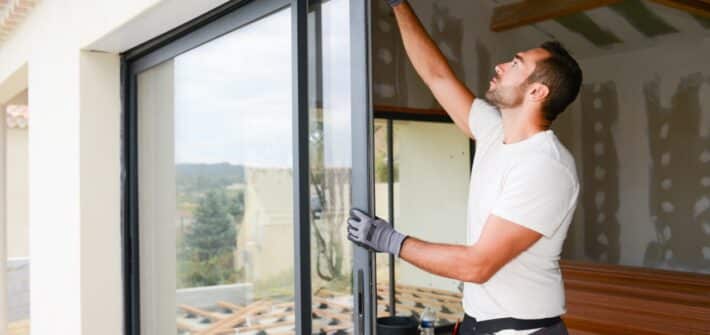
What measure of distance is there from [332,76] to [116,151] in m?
1.64

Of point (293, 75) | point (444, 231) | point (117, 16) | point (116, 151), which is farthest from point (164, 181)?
point (444, 231)

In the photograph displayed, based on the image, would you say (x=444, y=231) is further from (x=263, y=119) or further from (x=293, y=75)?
(x=293, y=75)

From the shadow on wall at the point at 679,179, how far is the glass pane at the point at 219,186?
508cm

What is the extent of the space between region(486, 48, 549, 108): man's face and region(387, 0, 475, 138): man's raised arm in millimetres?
211

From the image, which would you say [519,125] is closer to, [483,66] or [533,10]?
[533,10]

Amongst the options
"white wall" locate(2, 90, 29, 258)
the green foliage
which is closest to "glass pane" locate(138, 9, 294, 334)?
the green foliage

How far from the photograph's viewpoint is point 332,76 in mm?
1862

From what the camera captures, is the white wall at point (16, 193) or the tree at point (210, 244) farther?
the white wall at point (16, 193)

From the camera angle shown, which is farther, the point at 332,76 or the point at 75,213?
the point at 75,213

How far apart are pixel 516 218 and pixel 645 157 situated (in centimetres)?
550

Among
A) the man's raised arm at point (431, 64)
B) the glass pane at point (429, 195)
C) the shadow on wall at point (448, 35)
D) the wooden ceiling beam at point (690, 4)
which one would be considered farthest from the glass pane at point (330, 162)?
the glass pane at point (429, 195)

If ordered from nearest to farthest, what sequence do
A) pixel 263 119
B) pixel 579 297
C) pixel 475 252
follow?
pixel 475 252
pixel 263 119
pixel 579 297

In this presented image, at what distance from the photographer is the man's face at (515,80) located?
175cm

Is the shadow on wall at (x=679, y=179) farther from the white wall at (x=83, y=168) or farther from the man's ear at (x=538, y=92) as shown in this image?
the white wall at (x=83, y=168)
